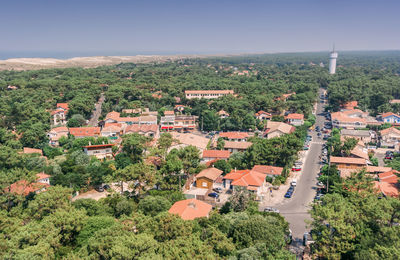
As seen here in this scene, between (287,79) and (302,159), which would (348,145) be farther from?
(287,79)

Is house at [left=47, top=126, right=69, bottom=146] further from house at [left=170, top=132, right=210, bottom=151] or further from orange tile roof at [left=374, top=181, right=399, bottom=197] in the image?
orange tile roof at [left=374, top=181, right=399, bottom=197]

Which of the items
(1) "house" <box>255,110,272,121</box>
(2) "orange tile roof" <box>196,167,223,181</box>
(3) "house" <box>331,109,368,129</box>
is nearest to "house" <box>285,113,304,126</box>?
(1) "house" <box>255,110,272,121</box>

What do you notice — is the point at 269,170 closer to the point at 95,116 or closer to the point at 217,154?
the point at 217,154

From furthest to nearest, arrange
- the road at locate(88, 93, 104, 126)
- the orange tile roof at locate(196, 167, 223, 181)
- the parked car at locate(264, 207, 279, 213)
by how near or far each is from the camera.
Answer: the road at locate(88, 93, 104, 126) < the orange tile roof at locate(196, 167, 223, 181) < the parked car at locate(264, 207, 279, 213)

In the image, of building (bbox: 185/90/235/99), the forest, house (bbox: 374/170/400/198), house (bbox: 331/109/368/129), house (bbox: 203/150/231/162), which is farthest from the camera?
building (bbox: 185/90/235/99)

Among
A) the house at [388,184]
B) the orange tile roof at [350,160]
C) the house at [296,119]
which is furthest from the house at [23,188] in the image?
the house at [296,119]
